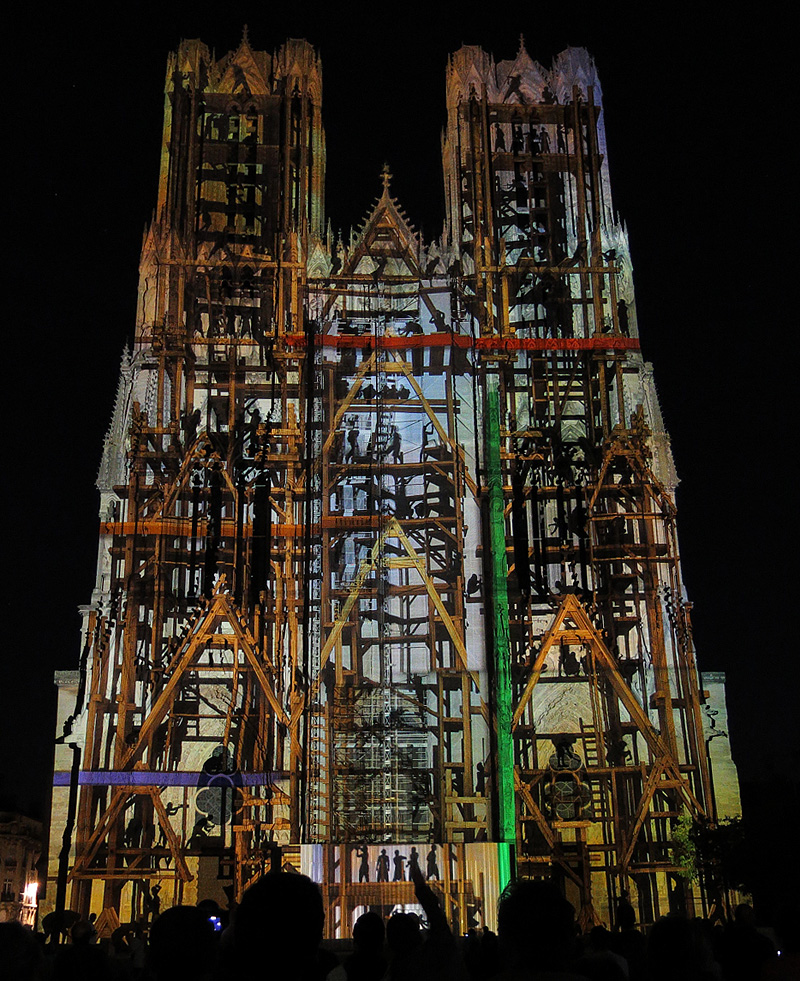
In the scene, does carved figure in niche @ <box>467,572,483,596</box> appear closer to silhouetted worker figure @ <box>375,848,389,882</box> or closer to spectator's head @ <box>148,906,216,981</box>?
silhouetted worker figure @ <box>375,848,389,882</box>

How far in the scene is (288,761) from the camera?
83.6 feet

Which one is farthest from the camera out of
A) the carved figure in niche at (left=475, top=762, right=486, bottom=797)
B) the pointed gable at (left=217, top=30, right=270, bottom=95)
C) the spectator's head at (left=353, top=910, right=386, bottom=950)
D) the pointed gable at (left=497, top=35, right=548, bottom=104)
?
the pointed gable at (left=497, top=35, right=548, bottom=104)

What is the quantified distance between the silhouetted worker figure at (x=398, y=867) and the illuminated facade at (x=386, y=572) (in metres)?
0.07

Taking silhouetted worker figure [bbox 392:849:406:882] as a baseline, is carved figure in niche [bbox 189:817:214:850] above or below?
above

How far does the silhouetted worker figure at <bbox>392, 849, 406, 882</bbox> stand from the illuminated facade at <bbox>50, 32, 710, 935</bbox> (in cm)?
7

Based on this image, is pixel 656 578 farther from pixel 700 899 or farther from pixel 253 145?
pixel 253 145

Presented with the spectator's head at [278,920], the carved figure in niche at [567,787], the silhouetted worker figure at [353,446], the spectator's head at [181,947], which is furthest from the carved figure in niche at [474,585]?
the spectator's head at [278,920]

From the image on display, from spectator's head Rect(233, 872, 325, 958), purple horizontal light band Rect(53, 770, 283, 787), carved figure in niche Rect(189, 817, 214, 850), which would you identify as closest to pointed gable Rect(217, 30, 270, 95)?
purple horizontal light band Rect(53, 770, 283, 787)

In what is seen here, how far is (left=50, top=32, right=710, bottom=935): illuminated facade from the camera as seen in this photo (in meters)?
22.8

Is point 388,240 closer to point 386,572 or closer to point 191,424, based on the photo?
point 191,424

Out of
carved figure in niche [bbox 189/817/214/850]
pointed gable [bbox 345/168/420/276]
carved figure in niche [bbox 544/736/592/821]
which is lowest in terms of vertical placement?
carved figure in niche [bbox 189/817/214/850]

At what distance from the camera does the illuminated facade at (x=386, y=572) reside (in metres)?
22.8

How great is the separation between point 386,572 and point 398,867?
582cm

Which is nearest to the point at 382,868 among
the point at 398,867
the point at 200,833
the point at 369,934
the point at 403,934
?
the point at 398,867
